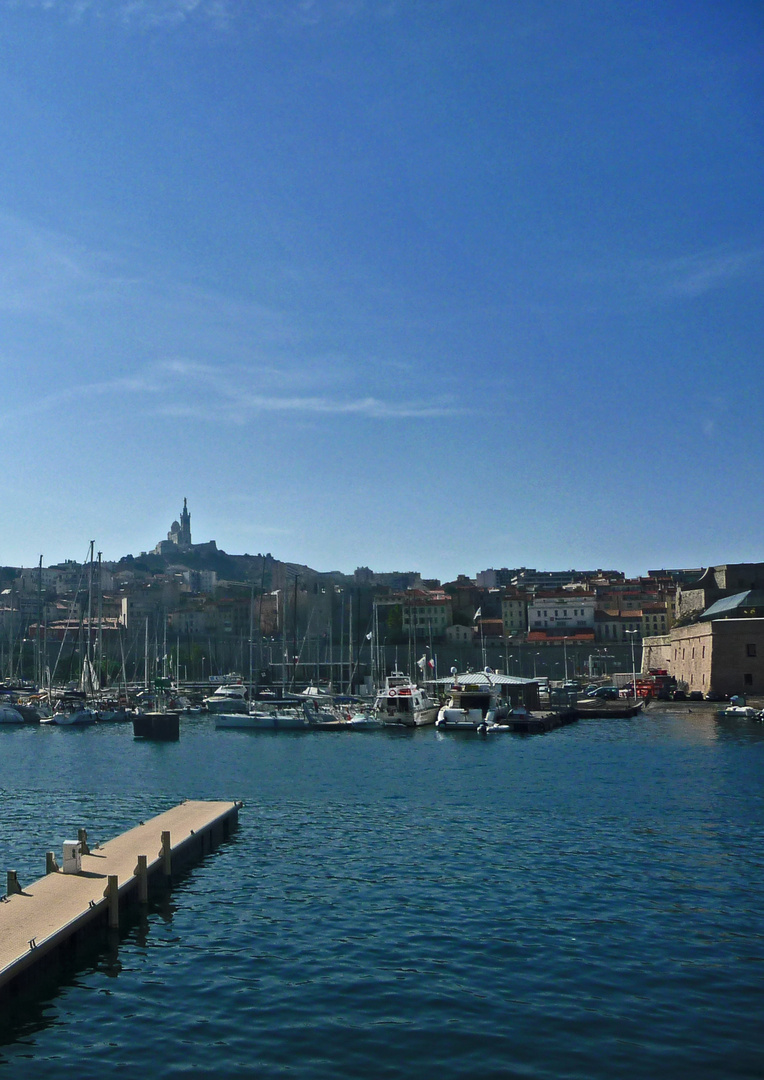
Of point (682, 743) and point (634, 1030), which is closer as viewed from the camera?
point (634, 1030)

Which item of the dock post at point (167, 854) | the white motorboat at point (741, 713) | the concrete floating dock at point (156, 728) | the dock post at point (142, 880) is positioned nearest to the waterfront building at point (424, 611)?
the white motorboat at point (741, 713)

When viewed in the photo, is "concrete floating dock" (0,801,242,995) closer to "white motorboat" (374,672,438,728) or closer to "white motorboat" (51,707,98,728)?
"white motorboat" (374,672,438,728)

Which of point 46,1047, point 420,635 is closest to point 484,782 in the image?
point 46,1047

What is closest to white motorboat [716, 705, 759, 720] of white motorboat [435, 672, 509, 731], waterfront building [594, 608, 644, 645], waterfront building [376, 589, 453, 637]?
white motorboat [435, 672, 509, 731]

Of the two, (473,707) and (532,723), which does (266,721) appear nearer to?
(473,707)

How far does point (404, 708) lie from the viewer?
59688 mm

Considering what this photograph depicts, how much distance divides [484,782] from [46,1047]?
23377 millimetres

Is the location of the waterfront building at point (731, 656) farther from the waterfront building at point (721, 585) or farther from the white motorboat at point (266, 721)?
the white motorboat at point (266, 721)

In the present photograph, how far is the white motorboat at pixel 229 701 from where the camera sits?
69.8 m

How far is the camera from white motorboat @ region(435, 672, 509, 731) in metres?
55.5

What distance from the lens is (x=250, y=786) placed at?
33094 millimetres

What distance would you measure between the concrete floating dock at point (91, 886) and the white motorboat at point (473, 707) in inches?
1279

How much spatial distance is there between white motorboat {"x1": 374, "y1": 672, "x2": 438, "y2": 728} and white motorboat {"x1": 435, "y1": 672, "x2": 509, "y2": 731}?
5.43ft

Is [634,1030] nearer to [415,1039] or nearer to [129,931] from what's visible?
[415,1039]
